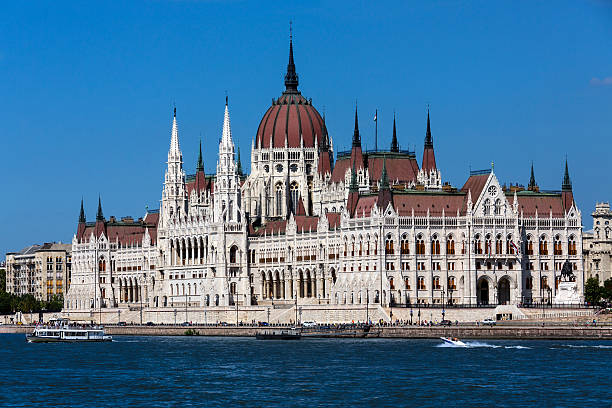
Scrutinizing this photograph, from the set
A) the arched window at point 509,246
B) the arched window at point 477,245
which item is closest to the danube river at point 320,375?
the arched window at point 477,245

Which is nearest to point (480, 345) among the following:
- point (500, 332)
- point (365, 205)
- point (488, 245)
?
point (500, 332)

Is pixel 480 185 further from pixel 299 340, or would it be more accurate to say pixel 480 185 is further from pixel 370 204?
pixel 299 340

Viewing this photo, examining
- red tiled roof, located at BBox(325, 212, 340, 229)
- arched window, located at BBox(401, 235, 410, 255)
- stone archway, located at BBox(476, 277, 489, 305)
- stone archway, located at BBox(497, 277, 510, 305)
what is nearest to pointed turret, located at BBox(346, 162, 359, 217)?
red tiled roof, located at BBox(325, 212, 340, 229)

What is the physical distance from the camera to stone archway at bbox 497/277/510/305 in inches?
7392

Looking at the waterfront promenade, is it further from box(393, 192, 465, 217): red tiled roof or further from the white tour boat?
the white tour boat

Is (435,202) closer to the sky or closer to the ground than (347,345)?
closer to the sky

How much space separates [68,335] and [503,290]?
162 ft

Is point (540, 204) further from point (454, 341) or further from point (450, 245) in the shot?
point (454, 341)

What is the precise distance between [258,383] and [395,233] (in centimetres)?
6564

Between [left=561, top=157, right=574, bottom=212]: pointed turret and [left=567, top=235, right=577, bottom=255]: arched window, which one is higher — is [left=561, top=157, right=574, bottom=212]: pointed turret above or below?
above

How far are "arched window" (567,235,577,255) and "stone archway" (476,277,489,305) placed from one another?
36.2ft

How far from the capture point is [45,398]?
111250 mm

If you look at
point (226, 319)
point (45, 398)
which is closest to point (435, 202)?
point (226, 319)

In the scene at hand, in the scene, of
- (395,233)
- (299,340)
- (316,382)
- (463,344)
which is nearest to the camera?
(316,382)
